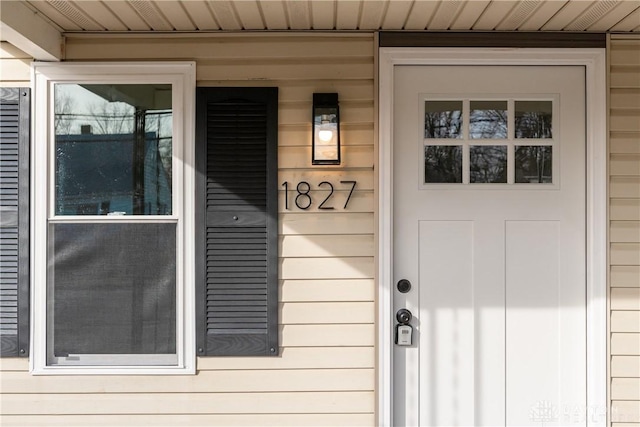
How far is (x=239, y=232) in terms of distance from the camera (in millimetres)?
2602

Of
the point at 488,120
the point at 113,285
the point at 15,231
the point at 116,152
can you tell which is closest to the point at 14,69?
the point at 116,152

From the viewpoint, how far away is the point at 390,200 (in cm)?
260

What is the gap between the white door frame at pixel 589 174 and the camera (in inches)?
102

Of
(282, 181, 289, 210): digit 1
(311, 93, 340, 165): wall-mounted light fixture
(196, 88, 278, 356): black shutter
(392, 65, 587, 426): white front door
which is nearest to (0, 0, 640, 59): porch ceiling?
(392, 65, 587, 426): white front door

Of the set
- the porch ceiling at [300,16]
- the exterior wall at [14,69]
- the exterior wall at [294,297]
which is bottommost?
the exterior wall at [294,297]

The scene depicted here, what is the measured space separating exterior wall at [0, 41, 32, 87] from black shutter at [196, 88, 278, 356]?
3.08ft

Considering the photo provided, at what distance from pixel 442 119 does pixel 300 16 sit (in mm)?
852

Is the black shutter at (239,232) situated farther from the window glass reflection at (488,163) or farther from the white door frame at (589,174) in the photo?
the window glass reflection at (488,163)

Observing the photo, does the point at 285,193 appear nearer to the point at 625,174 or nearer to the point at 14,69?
the point at 14,69

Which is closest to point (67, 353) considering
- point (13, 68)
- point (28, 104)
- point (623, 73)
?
point (28, 104)

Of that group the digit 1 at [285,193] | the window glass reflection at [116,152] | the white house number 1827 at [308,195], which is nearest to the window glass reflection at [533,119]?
the white house number 1827 at [308,195]

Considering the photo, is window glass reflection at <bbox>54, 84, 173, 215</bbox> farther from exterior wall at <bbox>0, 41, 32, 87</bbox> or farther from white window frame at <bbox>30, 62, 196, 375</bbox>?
exterior wall at <bbox>0, 41, 32, 87</bbox>

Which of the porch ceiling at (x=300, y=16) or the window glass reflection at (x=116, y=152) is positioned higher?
the porch ceiling at (x=300, y=16)

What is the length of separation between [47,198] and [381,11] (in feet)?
5.91
